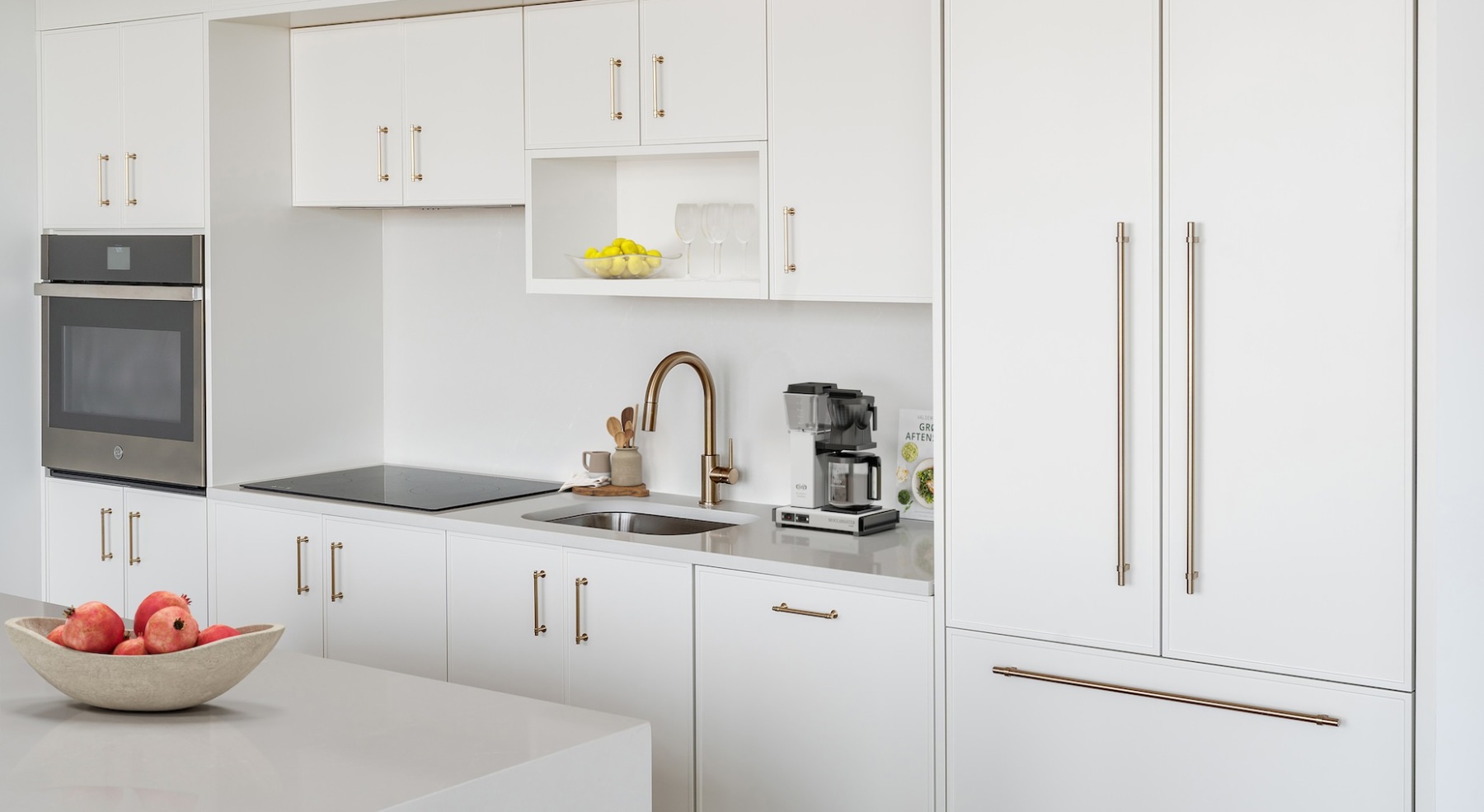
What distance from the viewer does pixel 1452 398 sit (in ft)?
7.16

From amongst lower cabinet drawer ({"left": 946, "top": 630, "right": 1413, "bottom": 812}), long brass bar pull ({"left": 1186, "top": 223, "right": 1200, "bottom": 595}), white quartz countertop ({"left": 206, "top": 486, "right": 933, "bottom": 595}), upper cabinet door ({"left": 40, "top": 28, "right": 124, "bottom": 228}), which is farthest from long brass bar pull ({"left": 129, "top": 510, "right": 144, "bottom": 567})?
long brass bar pull ({"left": 1186, "top": 223, "right": 1200, "bottom": 595})

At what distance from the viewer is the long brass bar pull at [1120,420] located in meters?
2.46

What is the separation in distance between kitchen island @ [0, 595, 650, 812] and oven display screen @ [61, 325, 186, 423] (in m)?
1.98

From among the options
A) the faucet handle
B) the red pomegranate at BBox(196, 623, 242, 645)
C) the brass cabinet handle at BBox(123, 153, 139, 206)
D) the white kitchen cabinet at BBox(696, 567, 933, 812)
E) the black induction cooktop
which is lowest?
the white kitchen cabinet at BBox(696, 567, 933, 812)

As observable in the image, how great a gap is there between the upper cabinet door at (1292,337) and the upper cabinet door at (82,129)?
10.1ft

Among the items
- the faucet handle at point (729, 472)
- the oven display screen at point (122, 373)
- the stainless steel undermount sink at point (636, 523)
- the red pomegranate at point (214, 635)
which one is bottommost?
the stainless steel undermount sink at point (636, 523)

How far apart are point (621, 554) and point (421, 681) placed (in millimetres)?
1089

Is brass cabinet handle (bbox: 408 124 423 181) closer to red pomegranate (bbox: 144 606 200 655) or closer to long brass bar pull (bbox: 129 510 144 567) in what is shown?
long brass bar pull (bbox: 129 510 144 567)

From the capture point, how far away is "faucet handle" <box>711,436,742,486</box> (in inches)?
143

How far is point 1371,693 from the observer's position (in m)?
2.29

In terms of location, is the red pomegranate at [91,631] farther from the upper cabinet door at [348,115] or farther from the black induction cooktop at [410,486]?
the upper cabinet door at [348,115]

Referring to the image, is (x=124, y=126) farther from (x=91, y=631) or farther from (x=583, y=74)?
(x=91, y=631)

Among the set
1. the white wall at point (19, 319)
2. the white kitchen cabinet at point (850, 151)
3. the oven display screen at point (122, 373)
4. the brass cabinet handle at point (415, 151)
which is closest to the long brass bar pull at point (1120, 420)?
the white kitchen cabinet at point (850, 151)

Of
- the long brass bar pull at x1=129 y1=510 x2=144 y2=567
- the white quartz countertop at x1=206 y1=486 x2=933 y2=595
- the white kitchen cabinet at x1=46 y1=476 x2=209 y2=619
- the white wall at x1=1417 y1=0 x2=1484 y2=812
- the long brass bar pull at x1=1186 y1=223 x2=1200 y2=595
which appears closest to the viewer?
the white wall at x1=1417 y1=0 x2=1484 y2=812
